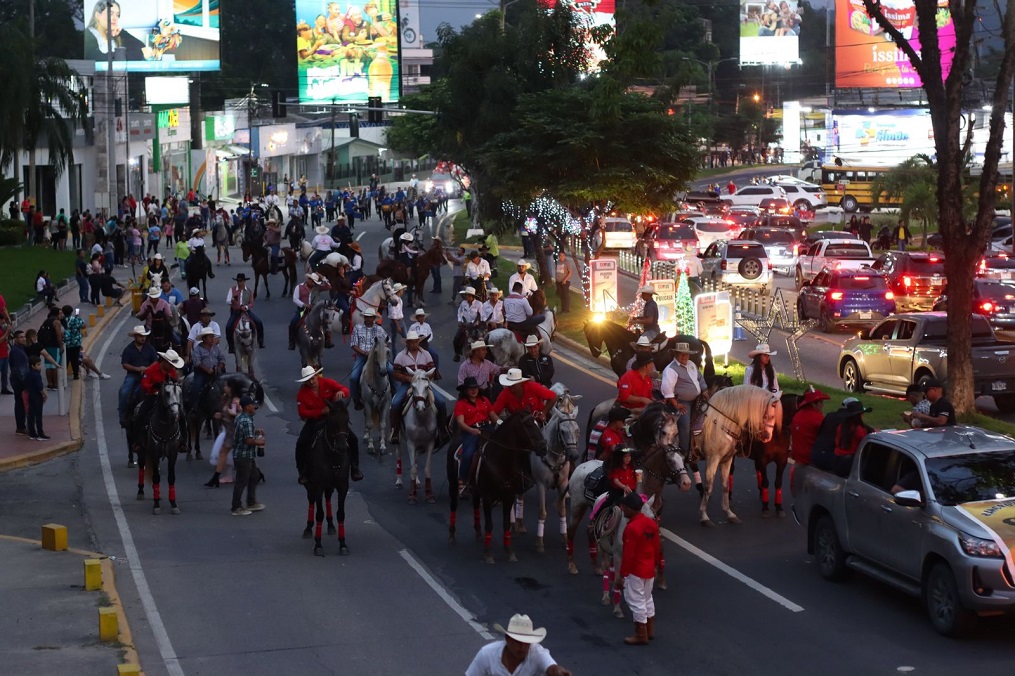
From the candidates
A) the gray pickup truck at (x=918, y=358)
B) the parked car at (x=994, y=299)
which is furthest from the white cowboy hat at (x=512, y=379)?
the parked car at (x=994, y=299)

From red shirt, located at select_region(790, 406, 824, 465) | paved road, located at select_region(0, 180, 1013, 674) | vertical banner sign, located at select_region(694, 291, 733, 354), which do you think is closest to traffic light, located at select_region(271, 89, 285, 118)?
vertical banner sign, located at select_region(694, 291, 733, 354)

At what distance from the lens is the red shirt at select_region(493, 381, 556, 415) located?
684 inches

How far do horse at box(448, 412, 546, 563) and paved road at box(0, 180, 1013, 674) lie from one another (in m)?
0.52

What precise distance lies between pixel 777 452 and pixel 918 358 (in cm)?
881

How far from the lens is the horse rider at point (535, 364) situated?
21188 millimetres

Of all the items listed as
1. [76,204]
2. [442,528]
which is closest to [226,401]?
[442,528]

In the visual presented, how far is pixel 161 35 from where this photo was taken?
315 feet

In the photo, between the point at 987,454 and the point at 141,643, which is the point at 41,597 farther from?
the point at 987,454

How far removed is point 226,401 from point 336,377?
347 inches

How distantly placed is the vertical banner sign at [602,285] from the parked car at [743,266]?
33.2 ft

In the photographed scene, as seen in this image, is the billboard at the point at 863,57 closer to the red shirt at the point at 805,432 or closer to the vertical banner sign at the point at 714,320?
the vertical banner sign at the point at 714,320

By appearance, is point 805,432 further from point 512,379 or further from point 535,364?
point 535,364

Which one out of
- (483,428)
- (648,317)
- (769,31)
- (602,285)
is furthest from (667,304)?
(769,31)

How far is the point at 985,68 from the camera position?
118m
